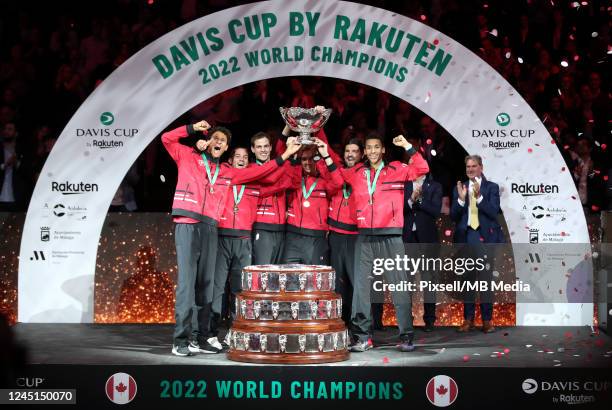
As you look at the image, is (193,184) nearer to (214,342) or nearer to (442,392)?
(214,342)

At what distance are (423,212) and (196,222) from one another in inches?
81.7

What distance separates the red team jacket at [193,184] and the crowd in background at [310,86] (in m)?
1.27

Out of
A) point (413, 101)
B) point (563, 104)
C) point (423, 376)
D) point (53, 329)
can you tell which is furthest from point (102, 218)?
point (563, 104)

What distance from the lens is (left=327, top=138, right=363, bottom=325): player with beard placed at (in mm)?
7438

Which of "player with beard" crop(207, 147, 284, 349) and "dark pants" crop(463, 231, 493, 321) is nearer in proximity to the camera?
"player with beard" crop(207, 147, 284, 349)

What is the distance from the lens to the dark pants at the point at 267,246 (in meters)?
7.70

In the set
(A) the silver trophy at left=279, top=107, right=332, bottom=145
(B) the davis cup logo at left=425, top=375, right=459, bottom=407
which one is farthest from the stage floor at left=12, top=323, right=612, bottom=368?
(A) the silver trophy at left=279, top=107, right=332, bottom=145

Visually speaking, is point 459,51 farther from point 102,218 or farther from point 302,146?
point 102,218

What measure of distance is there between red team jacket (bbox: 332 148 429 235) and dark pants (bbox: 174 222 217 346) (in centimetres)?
106

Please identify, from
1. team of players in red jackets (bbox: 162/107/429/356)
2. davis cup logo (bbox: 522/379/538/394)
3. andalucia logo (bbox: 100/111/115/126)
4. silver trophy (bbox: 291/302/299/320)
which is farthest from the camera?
→ andalucia logo (bbox: 100/111/115/126)

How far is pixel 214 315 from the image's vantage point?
7484mm

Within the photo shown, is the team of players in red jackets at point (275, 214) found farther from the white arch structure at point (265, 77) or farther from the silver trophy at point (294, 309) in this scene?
the white arch structure at point (265, 77)

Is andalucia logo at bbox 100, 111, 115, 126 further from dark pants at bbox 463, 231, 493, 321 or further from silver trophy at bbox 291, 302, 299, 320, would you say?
dark pants at bbox 463, 231, 493, 321

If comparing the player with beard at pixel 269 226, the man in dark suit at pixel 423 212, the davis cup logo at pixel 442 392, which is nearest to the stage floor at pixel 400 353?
the davis cup logo at pixel 442 392
